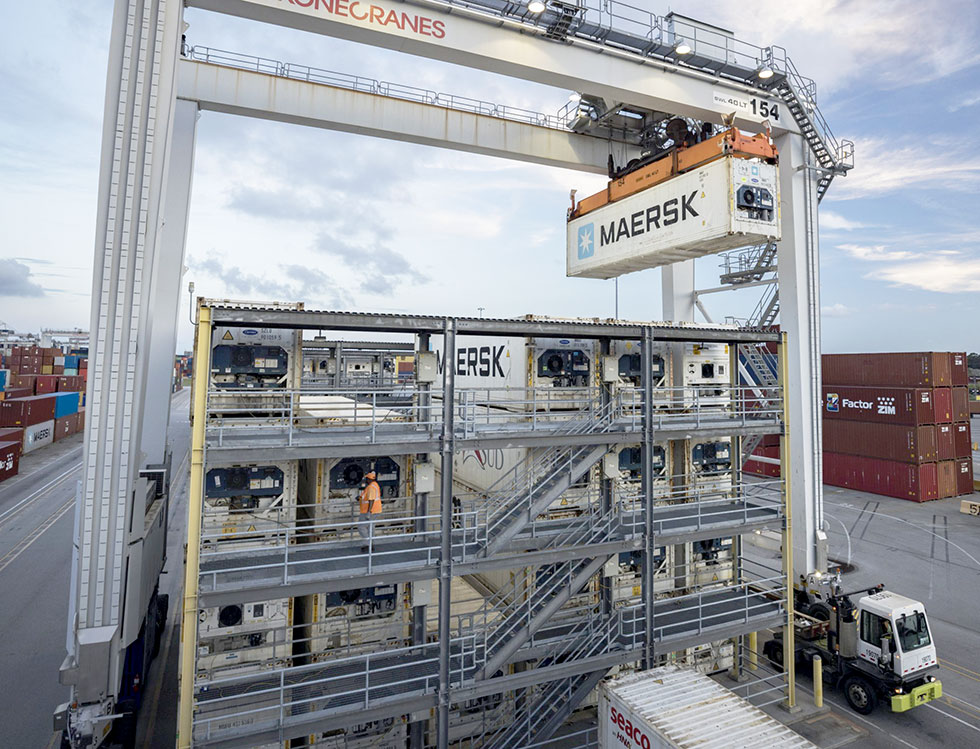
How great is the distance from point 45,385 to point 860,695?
71.1 meters

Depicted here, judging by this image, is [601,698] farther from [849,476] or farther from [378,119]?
[849,476]

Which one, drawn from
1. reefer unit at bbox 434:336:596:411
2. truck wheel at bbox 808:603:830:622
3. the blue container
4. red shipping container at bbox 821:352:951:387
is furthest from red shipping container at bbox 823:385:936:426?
the blue container

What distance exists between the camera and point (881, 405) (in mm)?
34125

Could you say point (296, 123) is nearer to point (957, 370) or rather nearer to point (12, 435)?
point (12, 435)

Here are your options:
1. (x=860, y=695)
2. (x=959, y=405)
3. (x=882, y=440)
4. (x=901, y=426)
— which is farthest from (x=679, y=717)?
(x=959, y=405)

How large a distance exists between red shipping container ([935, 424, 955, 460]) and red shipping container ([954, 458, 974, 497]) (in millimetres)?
1178

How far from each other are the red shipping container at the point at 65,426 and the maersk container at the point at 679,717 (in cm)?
5806

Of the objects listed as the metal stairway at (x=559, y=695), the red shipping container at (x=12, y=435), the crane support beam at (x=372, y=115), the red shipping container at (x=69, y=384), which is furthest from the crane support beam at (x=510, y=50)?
the red shipping container at (x=69, y=384)

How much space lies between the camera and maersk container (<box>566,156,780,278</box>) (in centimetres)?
1343

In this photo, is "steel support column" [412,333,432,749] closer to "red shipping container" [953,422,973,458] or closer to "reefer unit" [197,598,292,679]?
"reefer unit" [197,598,292,679]

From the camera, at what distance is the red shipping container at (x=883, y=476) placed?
105 ft

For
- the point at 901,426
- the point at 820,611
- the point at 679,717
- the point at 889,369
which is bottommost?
the point at 820,611

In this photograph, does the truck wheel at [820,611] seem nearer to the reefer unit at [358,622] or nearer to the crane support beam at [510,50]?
the reefer unit at [358,622]

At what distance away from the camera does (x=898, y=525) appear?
27.2m
